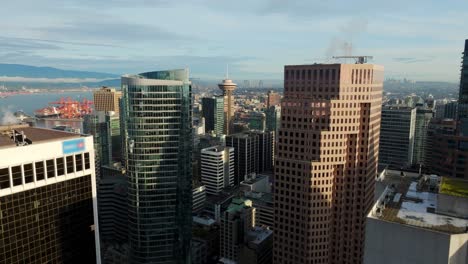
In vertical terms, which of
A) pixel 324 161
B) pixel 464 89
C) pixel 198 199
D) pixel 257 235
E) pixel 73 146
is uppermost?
pixel 464 89

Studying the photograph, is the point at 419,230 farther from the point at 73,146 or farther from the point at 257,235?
the point at 257,235

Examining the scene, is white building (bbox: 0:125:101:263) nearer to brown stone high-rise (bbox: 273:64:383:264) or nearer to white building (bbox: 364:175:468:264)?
white building (bbox: 364:175:468:264)

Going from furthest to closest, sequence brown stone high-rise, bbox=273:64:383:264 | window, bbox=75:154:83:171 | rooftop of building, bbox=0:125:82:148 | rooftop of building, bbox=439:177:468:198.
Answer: brown stone high-rise, bbox=273:64:383:264, rooftop of building, bbox=439:177:468:198, window, bbox=75:154:83:171, rooftop of building, bbox=0:125:82:148

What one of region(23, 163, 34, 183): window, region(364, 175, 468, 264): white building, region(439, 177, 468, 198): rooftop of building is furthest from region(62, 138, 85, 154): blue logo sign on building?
region(439, 177, 468, 198): rooftop of building

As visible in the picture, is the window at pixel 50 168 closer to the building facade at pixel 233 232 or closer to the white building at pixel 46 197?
the white building at pixel 46 197

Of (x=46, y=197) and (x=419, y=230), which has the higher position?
(x=46, y=197)

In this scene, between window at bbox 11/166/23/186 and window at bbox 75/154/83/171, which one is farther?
window at bbox 75/154/83/171

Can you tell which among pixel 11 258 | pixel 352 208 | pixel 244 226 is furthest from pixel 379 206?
pixel 244 226

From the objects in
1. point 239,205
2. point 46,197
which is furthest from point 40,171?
point 239,205
